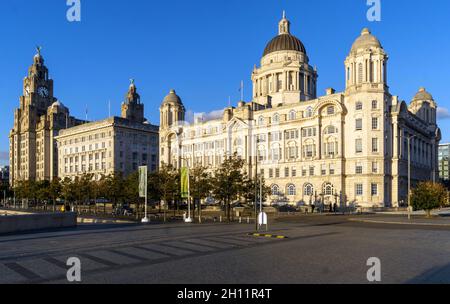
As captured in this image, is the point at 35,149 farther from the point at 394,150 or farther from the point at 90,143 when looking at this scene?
the point at 394,150

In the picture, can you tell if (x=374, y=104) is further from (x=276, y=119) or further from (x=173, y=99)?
(x=173, y=99)

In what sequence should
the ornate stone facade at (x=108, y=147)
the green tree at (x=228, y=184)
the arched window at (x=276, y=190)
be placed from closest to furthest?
the green tree at (x=228, y=184) < the arched window at (x=276, y=190) < the ornate stone facade at (x=108, y=147)

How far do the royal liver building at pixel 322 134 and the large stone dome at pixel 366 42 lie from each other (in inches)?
3.8

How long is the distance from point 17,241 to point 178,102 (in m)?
104

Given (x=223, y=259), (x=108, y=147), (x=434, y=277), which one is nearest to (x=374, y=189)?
(x=223, y=259)

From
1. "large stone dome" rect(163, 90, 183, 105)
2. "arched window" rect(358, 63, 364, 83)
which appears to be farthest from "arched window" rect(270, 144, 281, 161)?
"large stone dome" rect(163, 90, 183, 105)

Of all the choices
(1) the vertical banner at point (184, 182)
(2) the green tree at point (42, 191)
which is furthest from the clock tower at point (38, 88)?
(1) the vertical banner at point (184, 182)

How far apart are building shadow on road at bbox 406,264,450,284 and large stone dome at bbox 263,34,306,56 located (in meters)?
108

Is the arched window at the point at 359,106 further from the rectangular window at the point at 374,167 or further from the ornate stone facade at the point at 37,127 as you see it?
the ornate stone facade at the point at 37,127

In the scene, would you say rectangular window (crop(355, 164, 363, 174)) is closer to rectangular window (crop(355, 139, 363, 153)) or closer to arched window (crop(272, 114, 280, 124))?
rectangular window (crop(355, 139, 363, 153))

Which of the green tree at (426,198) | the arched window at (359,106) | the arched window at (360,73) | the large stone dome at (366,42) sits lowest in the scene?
the green tree at (426,198)

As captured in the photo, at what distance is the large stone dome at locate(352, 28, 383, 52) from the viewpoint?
3422 inches

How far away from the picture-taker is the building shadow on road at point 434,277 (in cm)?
1316
